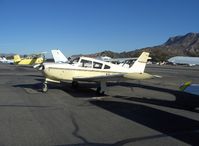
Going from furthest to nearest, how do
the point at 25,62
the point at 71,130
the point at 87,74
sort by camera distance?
1. the point at 25,62
2. the point at 87,74
3. the point at 71,130

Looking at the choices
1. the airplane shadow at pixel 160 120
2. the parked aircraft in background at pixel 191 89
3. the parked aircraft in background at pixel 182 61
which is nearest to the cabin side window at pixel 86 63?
the airplane shadow at pixel 160 120

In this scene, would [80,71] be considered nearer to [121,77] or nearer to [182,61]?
[121,77]

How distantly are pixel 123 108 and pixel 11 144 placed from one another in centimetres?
519

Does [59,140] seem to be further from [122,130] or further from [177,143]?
[177,143]

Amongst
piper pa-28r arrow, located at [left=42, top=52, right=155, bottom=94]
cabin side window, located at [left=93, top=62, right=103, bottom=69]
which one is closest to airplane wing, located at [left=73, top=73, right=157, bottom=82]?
piper pa-28r arrow, located at [left=42, top=52, right=155, bottom=94]

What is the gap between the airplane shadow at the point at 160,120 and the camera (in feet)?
21.9

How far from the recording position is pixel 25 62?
60.3 m

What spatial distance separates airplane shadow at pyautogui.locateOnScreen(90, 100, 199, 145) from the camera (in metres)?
6.67

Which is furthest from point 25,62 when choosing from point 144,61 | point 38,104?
point 38,104

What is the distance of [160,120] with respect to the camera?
822cm

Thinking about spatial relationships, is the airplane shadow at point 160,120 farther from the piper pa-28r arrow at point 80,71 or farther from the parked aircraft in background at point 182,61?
the piper pa-28r arrow at point 80,71

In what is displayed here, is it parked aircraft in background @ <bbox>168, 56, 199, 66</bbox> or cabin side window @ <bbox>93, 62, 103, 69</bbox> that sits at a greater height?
parked aircraft in background @ <bbox>168, 56, 199, 66</bbox>

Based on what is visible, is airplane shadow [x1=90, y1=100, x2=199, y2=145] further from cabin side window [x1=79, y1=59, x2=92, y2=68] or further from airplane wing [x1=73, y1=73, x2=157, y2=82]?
cabin side window [x1=79, y1=59, x2=92, y2=68]

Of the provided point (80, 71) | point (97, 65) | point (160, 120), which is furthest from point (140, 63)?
point (160, 120)
